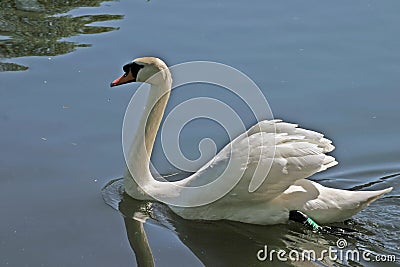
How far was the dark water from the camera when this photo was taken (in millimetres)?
6609

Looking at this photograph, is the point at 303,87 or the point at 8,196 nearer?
the point at 8,196

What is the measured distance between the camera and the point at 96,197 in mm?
7250

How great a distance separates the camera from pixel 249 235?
6.72 metres

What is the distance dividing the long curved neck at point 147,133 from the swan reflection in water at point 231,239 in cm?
37

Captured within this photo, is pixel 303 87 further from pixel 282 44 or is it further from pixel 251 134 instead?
pixel 251 134

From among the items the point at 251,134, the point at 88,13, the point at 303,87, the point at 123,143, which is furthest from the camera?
the point at 88,13

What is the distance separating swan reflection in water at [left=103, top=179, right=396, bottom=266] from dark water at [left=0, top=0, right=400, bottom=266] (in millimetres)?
16

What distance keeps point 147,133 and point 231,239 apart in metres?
1.36

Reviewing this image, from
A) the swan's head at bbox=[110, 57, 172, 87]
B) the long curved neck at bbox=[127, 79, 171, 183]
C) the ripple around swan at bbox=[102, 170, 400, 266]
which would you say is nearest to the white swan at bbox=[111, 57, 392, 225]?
the ripple around swan at bbox=[102, 170, 400, 266]

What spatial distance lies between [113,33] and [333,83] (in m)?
3.14

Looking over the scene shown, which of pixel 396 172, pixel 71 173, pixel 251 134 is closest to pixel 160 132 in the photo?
pixel 71 173

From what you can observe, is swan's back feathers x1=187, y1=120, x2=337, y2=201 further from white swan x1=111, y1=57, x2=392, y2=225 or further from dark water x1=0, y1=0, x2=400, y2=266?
dark water x1=0, y1=0, x2=400, y2=266

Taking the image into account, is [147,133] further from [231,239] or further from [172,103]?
[172,103]

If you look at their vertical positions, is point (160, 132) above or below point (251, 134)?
below
